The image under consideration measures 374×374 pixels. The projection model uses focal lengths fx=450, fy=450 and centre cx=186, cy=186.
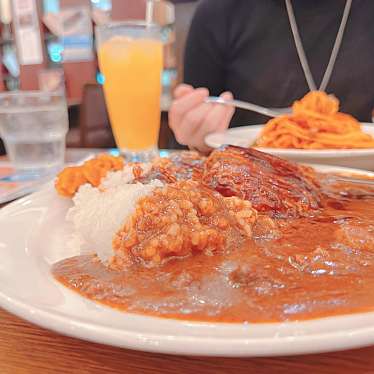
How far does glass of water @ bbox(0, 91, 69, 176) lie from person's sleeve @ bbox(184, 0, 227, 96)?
115cm

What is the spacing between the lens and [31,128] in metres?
1.41

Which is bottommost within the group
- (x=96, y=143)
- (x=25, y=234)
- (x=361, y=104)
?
(x=96, y=143)

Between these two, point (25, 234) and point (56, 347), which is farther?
point (25, 234)


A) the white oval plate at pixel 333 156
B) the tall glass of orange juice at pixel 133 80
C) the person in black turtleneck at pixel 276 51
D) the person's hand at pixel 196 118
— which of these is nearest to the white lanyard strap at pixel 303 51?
the person in black turtleneck at pixel 276 51

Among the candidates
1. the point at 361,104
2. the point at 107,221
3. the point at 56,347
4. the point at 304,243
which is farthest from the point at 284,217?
the point at 361,104

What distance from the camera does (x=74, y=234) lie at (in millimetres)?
762

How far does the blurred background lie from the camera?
240 inches

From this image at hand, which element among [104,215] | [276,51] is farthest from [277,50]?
[104,215]

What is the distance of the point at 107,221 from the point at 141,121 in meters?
0.93

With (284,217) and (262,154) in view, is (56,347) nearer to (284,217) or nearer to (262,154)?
(284,217)

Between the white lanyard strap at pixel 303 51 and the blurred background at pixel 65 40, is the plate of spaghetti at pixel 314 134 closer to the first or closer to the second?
the white lanyard strap at pixel 303 51

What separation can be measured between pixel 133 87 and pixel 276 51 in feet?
3.28

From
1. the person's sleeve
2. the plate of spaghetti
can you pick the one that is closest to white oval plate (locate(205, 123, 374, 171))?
the plate of spaghetti

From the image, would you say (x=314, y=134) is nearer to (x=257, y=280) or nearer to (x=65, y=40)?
(x=257, y=280)
